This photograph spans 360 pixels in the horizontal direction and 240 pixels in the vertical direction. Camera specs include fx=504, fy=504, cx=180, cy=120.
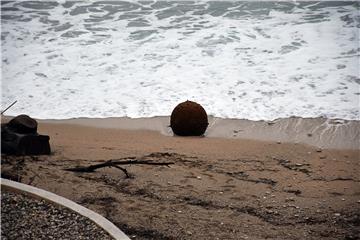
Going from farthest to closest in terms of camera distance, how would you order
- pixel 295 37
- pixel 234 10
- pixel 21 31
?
1. pixel 234 10
2. pixel 21 31
3. pixel 295 37

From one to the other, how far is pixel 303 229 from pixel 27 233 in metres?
1.88

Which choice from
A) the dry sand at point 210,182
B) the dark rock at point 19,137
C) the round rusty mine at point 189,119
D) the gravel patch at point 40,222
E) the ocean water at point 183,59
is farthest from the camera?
the ocean water at point 183,59

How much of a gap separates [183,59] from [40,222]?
6.28m

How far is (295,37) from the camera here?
9.84 metres

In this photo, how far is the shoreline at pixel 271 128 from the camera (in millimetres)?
5902

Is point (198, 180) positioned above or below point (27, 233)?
below

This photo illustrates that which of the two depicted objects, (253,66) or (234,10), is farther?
(234,10)

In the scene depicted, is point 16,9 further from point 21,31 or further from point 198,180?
point 198,180

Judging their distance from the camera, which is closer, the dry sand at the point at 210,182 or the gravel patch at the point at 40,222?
the gravel patch at the point at 40,222

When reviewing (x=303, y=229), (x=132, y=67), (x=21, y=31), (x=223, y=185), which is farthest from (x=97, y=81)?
(x=303, y=229)

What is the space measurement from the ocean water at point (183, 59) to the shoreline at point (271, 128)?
0.21 meters

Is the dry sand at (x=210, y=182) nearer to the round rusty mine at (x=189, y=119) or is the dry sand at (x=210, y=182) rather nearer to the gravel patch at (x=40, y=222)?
the round rusty mine at (x=189, y=119)

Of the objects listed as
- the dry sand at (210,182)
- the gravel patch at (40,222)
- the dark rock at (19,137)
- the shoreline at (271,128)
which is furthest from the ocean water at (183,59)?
the gravel patch at (40,222)

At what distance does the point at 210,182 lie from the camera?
14.7ft
